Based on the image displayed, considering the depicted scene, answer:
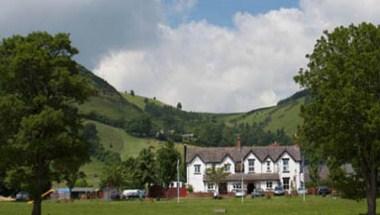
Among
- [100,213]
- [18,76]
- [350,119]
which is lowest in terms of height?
[100,213]

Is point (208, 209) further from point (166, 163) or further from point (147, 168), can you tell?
point (147, 168)

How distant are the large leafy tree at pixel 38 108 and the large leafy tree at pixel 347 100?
14.2 m

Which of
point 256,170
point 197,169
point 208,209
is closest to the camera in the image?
point 208,209

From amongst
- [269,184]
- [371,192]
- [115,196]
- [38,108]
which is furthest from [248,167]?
[38,108]

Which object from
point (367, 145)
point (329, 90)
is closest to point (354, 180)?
point (367, 145)

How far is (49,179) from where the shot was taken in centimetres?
4500

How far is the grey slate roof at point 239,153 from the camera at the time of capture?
6097 inches

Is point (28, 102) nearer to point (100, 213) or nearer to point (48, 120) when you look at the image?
point (48, 120)

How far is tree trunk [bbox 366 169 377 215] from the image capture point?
41750 millimetres

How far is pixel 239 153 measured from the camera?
15725cm

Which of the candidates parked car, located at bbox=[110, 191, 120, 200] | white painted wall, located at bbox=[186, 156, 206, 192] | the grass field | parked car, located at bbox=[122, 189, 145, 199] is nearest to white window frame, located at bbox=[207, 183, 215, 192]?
white painted wall, located at bbox=[186, 156, 206, 192]

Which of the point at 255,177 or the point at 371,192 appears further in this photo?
the point at 255,177

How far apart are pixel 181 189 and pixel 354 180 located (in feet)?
306

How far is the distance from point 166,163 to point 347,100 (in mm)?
98628
